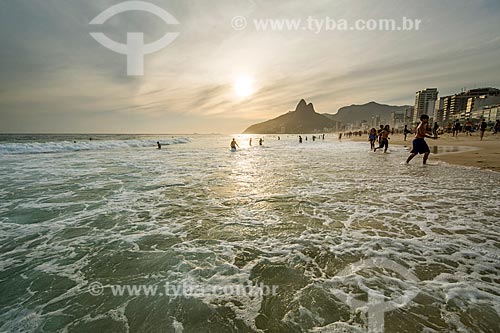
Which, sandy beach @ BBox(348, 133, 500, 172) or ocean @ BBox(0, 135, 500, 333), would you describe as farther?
sandy beach @ BBox(348, 133, 500, 172)

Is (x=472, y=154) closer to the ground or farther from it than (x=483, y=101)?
closer to the ground

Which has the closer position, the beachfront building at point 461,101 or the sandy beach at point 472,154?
the sandy beach at point 472,154

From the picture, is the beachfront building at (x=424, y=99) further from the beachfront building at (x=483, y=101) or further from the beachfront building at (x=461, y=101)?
the beachfront building at (x=483, y=101)

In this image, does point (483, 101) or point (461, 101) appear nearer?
point (483, 101)

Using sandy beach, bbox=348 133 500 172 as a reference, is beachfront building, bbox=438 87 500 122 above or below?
above

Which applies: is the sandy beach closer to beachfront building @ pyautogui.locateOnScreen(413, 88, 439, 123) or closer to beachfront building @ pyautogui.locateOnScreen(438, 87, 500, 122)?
beachfront building @ pyautogui.locateOnScreen(438, 87, 500, 122)

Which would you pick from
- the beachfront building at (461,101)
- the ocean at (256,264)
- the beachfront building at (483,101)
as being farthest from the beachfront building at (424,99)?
the ocean at (256,264)

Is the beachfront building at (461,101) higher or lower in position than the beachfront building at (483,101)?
higher

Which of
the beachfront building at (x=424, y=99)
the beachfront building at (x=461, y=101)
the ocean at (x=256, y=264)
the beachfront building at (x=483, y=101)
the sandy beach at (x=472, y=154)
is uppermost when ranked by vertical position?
the beachfront building at (x=424, y=99)

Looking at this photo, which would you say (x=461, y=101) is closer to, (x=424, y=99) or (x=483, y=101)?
(x=483, y=101)

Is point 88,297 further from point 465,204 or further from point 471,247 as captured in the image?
point 465,204

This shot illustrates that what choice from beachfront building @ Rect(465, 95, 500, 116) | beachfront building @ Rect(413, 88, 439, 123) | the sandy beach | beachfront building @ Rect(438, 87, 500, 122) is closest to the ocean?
the sandy beach

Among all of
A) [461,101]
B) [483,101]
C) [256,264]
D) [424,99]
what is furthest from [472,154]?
[424,99]

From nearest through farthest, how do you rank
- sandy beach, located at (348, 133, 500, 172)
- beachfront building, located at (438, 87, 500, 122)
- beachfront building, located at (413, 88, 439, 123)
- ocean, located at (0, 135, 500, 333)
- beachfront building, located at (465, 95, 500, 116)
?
ocean, located at (0, 135, 500, 333), sandy beach, located at (348, 133, 500, 172), beachfront building, located at (465, 95, 500, 116), beachfront building, located at (438, 87, 500, 122), beachfront building, located at (413, 88, 439, 123)
